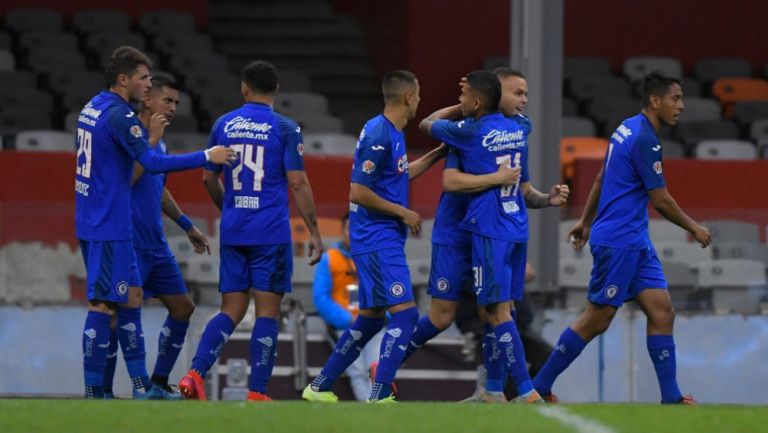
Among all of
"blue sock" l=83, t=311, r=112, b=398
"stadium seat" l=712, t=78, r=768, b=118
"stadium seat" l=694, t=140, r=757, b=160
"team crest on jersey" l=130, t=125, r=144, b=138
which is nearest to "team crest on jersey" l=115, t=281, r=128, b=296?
"blue sock" l=83, t=311, r=112, b=398

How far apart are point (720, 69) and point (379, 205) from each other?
11937 millimetres

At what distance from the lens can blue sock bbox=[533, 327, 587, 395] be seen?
9781 millimetres

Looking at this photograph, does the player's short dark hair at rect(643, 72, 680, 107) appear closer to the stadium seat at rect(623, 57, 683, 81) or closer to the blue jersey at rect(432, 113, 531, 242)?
the blue jersey at rect(432, 113, 531, 242)

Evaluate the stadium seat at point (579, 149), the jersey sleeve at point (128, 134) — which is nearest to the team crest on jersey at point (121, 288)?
the jersey sleeve at point (128, 134)

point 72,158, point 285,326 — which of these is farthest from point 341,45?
point 285,326

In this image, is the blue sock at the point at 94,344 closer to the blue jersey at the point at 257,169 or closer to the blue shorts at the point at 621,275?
the blue jersey at the point at 257,169

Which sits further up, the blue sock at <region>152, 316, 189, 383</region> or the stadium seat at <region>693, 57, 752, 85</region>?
the stadium seat at <region>693, 57, 752, 85</region>

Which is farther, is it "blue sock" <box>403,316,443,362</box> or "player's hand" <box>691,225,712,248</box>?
"blue sock" <box>403,316,443,362</box>

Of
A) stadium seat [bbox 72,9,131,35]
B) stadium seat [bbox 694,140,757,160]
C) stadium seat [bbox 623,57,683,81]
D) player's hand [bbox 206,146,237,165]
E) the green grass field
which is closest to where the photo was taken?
the green grass field

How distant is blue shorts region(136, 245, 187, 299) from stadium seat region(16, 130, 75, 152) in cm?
599

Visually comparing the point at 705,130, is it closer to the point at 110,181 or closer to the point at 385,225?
the point at 385,225

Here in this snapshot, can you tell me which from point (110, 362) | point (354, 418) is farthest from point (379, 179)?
point (354, 418)

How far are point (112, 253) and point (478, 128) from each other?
6.85ft

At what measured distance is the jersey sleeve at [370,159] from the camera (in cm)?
920
